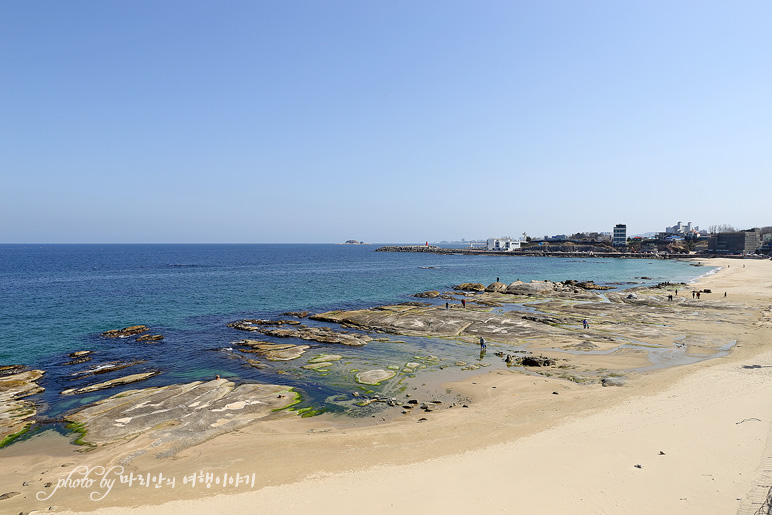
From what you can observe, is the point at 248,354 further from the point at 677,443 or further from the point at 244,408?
the point at 677,443

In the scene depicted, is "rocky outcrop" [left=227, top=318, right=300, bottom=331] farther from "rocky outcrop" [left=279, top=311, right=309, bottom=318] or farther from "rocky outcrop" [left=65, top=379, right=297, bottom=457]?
"rocky outcrop" [left=65, top=379, right=297, bottom=457]

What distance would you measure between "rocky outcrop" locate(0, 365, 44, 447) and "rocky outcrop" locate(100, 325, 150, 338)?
10.9m

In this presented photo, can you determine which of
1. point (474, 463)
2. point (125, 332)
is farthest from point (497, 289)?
point (474, 463)

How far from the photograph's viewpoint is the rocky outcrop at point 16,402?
21.7 m

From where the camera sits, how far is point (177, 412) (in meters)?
23.3

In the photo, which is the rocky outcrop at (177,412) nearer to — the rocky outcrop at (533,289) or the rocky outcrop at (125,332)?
the rocky outcrop at (125,332)

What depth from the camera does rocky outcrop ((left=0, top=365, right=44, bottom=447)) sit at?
21.7m

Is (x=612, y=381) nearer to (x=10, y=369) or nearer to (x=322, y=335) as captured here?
(x=322, y=335)

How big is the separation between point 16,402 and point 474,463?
2920cm

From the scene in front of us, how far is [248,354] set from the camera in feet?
120

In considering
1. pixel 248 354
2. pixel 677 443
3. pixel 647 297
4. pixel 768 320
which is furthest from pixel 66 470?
pixel 647 297

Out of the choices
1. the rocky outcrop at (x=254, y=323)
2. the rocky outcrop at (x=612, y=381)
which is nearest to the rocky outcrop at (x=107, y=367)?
the rocky outcrop at (x=254, y=323)

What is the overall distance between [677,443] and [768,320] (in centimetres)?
4478

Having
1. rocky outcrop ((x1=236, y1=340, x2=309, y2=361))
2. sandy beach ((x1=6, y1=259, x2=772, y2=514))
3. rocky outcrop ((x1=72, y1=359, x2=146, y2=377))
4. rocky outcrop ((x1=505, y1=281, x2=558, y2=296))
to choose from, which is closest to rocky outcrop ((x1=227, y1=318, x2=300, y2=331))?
rocky outcrop ((x1=236, y1=340, x2=309, y2=361))
